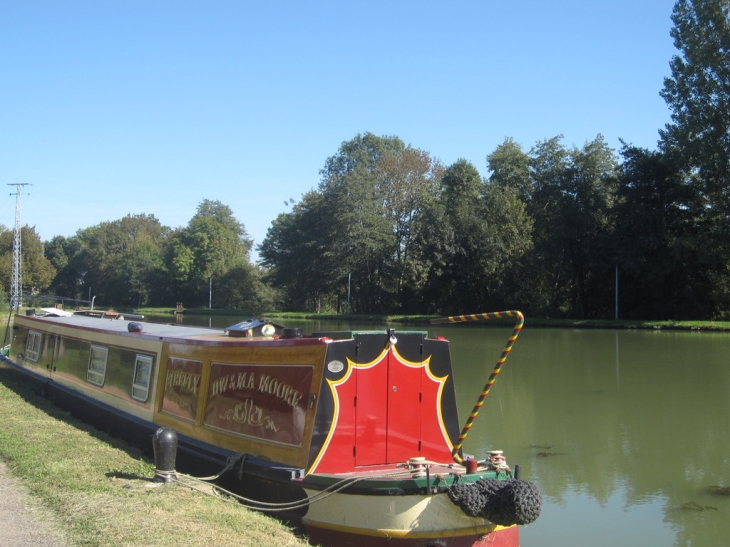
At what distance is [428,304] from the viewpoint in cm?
5078

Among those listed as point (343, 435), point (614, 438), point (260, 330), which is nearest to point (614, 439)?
point (614, 438)

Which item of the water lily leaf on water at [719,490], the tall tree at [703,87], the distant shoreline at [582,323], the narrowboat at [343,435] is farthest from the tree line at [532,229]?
the narrowboat at [343,435]

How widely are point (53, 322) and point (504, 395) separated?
31.5ft

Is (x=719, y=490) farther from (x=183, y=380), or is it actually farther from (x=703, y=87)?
(x=703, y=87)

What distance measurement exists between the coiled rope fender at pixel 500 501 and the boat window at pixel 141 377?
484 cm

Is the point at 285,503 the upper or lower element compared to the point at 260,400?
lower

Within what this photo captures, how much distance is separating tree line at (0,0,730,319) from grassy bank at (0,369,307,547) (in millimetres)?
33134

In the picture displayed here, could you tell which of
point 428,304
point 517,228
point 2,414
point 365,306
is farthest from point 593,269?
point 2,414

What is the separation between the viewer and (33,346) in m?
14.6

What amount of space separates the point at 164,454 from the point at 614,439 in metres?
Answer: 7.96

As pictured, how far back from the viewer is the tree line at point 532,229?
34.9m

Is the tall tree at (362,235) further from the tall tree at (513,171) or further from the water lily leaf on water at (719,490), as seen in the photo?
the water lily leaf on water at (719,490)

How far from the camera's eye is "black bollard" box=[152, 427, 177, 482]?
6.69 metres

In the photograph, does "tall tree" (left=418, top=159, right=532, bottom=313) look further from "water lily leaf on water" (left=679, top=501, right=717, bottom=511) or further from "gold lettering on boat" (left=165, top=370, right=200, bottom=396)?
"gold lettering on boat" (left=165, top=370, right=200, bottom=396)
